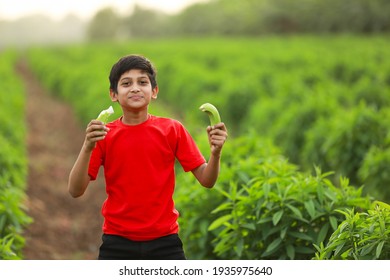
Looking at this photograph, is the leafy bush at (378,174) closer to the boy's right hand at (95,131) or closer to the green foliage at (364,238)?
the green foliage at (364,238)

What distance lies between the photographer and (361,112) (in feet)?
25.2

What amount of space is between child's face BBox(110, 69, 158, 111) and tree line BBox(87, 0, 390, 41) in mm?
56301

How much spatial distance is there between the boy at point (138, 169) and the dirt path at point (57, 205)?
11.2ft

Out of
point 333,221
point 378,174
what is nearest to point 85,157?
point 333,221

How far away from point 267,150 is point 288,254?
92.0 inches

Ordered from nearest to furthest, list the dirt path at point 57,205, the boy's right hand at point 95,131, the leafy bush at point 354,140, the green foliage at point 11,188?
the boy's right hand at point 95,131
the green foliage at point 11,188
the dirt path at point 57,205
the leafy bush at point 354,140

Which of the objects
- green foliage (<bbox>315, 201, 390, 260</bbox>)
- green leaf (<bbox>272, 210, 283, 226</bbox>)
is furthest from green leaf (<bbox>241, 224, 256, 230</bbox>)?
green foliage (<bbox>315, 201, 390, 260</bbox>)

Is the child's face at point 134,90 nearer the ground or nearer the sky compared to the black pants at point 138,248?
nearer the sky

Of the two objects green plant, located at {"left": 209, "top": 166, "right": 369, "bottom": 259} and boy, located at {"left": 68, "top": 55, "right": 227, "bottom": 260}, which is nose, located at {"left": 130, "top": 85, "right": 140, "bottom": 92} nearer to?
boy, located at {"left": 68, "top": 55, "right": 227, "bottom": 260}

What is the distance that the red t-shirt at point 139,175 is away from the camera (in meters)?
2.72

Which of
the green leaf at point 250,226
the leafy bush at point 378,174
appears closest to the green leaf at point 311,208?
the green leaf at point 250,226

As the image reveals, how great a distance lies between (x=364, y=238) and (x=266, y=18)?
238 feet

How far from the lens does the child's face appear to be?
2.71 metres

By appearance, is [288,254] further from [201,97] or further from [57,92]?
[57,92]
